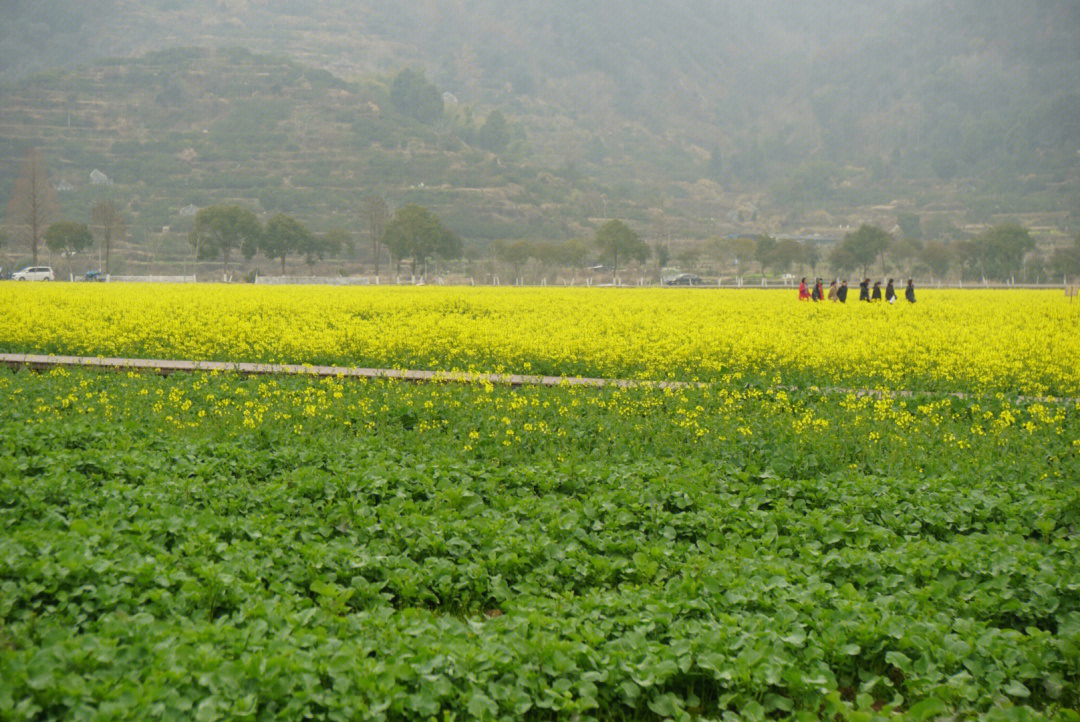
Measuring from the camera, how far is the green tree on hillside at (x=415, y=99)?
183m

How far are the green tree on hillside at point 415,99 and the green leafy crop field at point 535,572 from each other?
180 meters

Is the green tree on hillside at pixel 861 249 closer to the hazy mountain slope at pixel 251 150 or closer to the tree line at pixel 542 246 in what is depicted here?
the tree line at pixel 542 246

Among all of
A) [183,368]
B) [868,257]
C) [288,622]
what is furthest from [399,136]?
[288,622]

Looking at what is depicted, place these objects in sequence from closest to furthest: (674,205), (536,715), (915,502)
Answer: (536,715)
(915,502)
(674,205)

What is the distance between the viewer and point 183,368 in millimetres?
14297

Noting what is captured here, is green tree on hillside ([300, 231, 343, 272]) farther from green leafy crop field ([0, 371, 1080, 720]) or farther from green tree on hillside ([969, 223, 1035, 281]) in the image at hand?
green leafy crop field ([0, 371, 1080, 720])

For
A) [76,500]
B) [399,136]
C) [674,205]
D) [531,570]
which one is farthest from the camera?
[674,205]

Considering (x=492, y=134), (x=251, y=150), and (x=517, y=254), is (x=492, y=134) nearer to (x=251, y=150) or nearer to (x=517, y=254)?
(x=251, y=150)

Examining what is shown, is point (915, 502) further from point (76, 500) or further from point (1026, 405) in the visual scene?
point (76, 500)

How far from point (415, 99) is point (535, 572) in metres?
186

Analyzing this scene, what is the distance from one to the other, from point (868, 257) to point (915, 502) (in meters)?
76.9

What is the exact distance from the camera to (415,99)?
600ft

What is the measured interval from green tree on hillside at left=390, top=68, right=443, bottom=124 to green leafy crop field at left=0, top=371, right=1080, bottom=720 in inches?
7097

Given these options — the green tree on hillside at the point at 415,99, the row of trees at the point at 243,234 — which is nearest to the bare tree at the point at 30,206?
the row of trees at the point at 243,234
